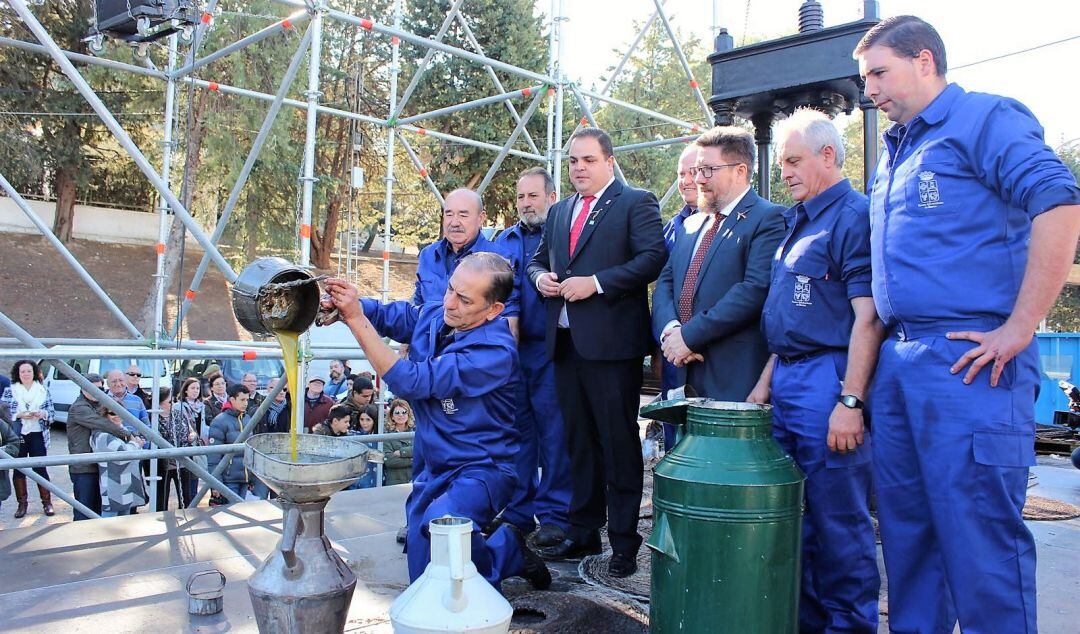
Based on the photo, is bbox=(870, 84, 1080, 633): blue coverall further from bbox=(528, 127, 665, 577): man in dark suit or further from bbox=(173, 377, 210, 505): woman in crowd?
bbox=(173, 377, 210, 505): woman in crowd

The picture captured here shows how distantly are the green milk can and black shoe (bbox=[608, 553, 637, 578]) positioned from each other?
3.32 feet

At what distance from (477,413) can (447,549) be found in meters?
0.99

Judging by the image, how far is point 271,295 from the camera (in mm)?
2703

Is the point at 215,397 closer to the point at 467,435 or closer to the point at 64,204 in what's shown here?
the point at 467,435

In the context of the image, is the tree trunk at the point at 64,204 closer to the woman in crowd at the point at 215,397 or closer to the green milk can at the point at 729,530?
the woman in crowd at the point at 215,397

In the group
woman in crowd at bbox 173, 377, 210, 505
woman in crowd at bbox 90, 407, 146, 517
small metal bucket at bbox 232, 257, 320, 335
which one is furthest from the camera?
woman in crowd at bbox 173, 377, 210, 505

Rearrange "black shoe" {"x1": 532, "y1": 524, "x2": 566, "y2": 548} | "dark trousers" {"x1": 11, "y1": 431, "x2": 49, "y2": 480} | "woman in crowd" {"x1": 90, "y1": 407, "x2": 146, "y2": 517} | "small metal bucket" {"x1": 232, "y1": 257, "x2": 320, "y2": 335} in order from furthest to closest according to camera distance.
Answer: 1. "dark trousers" {"x1": 11, "y1": 431, "x2": 49, "y2": 480}
2. "woman in crowd" {"x1": 90, "y1": 407, "x2": 146, "y2": 517}
3. "black shoe" {"x1": 532, "y1": 524, "x2": 566, "y2": 548}
4. "small metal bucket" {"x1": 232, "y1": 257, "x2": 320, "y2": 335}

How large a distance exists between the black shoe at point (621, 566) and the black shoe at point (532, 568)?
0.29m

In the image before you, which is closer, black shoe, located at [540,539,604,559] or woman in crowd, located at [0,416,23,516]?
black shoe, located at [540,539,604,559]

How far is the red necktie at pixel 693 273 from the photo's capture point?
11.2ft

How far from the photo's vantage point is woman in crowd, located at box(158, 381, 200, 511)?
271 inches

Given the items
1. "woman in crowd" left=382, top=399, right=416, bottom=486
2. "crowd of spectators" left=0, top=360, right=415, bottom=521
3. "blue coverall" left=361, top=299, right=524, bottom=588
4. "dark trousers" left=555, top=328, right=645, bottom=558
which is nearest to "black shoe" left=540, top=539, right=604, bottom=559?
"dark trousers" left=555, top=328, right=645, bottom=558

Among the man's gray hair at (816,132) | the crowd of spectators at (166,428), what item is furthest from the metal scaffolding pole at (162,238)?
the man's gray hair at (816,132)

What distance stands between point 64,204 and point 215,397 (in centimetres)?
1971
